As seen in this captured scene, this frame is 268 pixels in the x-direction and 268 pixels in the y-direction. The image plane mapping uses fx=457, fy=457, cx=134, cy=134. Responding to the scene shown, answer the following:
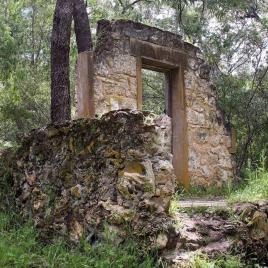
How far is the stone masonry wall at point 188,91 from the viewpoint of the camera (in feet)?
21.1

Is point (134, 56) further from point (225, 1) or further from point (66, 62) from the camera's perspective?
point (225, 1)

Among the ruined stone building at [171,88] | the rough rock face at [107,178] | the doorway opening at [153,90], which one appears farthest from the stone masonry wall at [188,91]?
the doorway opening at [153,90]

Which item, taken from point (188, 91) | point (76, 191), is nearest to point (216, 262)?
point (76, 191)

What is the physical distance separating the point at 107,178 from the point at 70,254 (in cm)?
73

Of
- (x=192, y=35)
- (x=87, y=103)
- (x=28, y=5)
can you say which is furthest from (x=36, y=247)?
(x=28, y=5)

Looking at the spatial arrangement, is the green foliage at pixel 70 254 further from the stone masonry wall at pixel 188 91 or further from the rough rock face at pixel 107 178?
the stone masonry wall at pixel 188 91

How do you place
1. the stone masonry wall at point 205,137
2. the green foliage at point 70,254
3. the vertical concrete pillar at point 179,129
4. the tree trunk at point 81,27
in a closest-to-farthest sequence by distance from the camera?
the green foliage at point 70,254 < the vertical concrete pillar at point 179,129 < the stone masonry wall at point 205,137 < the tree trunk at point 81,27

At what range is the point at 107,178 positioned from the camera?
407 cm

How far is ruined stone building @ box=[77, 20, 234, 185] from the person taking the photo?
637cm

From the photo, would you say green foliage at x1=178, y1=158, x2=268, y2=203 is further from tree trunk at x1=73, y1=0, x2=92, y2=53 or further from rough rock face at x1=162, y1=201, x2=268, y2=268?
tree trunk at x1=73, y1=0, x2=92, y2=53

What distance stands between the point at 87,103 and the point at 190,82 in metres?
2.04

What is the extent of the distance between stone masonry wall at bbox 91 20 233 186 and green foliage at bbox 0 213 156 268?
2.67 metres

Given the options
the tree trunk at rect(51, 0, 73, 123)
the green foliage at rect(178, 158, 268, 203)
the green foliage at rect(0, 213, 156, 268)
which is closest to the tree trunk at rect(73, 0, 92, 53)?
the tree trunk at rect(51, 0, 73, 123)

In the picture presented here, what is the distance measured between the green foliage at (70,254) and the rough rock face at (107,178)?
6.0 inches
